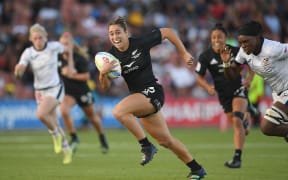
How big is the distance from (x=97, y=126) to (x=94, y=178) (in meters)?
5.85

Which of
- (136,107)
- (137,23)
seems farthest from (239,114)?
(137,23)

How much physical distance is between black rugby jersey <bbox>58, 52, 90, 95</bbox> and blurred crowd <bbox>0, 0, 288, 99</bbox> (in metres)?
7.78

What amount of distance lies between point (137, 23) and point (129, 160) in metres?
14.6

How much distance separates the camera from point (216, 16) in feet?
98.9

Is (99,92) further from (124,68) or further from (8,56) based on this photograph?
(124,68)

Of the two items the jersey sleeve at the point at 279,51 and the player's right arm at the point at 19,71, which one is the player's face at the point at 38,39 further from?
the jersey sleeve at the point at 279,51

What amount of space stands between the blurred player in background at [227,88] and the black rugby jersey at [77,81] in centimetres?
409

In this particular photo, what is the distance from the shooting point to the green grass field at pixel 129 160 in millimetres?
12250

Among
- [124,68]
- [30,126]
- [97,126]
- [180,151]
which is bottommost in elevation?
[30,126]

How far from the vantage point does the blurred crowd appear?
26.8 meters

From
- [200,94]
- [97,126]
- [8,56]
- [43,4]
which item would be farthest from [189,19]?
[97,126]

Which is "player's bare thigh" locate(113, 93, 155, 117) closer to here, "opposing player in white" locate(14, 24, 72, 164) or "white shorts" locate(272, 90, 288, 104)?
"white shorts" locate(272, 90, 288, 104)

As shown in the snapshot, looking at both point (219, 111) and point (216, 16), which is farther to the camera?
point (216, 16)

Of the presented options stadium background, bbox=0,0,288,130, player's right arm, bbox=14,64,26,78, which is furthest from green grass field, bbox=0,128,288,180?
stadium background, bbox=0,0,288,130
